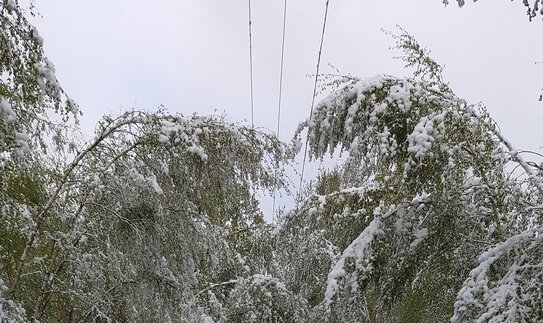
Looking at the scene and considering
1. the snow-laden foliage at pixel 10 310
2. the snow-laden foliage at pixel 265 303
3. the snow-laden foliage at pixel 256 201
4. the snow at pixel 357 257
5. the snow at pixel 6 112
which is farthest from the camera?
the snow-laden foliage at pixel 265 303

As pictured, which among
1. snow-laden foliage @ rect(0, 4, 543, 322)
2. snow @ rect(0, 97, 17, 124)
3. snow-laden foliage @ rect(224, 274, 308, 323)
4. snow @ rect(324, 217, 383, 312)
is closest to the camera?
snow @ rect(0, 97, 17, 124)

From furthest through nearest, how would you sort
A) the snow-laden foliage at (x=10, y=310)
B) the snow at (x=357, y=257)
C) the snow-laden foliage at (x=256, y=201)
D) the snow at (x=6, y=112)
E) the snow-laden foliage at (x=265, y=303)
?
1. the snow-laden foliage at (x=265, y=303)
2. the snow at (x=357, y=257)
3. the snow-laden foliage at (x=256, y=201)
4. the snow-laden foliage at (x=10, y=310)
5. the snow at (x=6, y=112)

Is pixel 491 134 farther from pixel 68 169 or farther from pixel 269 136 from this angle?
pixel 68 169

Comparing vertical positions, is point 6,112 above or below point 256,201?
below

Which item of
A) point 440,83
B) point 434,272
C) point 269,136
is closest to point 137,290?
point 269,136

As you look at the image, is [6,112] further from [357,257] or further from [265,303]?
[265,303]

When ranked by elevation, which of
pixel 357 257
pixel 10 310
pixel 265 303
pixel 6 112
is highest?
pixel 265 303

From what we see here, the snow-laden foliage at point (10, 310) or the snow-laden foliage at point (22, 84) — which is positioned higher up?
the snow-laden foliage at point (22, 84)

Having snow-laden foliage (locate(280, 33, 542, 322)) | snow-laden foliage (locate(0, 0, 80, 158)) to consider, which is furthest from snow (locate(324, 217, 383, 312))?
snow-laden foliage (locate(0, 0, 80, 158))

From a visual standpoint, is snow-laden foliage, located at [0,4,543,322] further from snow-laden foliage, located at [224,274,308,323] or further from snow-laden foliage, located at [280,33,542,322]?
snow-laden foliage, located at [224,274,308,323]

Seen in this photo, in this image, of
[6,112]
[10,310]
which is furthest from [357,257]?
[6,112]

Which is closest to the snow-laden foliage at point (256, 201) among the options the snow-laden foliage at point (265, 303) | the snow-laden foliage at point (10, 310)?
the snow-laden foliage at point (10, 310)

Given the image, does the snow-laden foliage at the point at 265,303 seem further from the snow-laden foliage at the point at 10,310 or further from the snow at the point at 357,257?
the snow-laden foliage at the point at 10,310

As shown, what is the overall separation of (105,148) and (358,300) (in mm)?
2081
